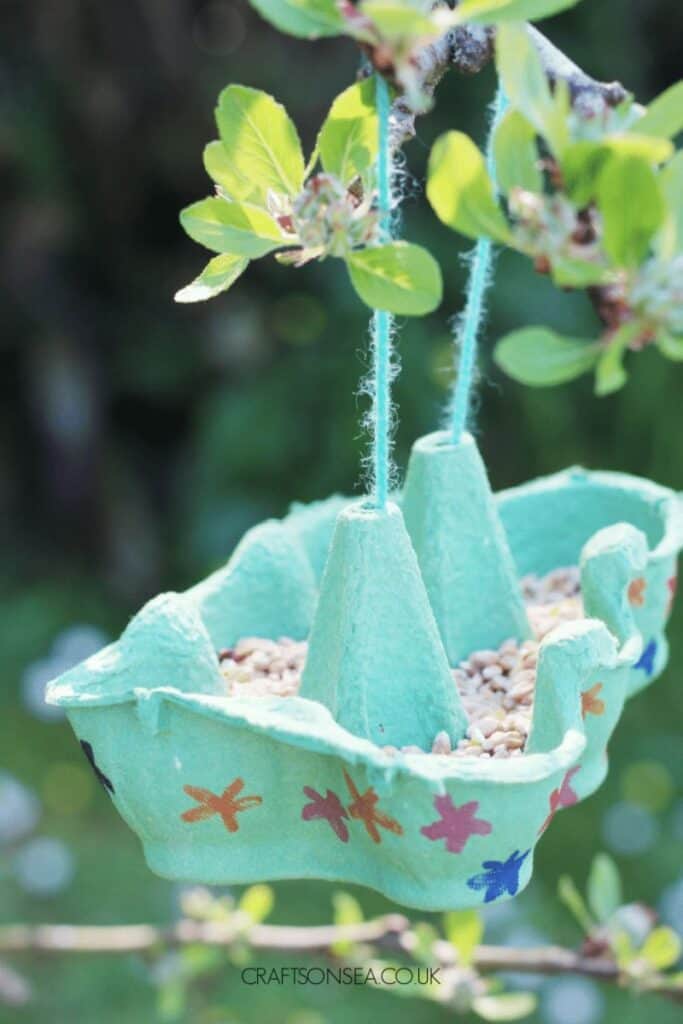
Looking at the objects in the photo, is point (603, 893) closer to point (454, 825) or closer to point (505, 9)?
point (454, 825)

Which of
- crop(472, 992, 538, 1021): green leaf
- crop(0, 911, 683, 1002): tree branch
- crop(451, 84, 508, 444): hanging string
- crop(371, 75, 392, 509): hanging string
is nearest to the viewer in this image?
crop(371, 75, 392, 509): hanging string

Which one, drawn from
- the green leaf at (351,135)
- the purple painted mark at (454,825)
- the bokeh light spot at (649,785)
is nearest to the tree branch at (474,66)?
the green leaf at (351,135)

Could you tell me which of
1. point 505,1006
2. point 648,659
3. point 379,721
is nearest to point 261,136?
point 379,721

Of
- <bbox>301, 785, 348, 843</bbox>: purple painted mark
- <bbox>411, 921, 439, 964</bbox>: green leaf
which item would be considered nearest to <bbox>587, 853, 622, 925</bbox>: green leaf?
<bbox>411, 921, 439, 964</bbox>: green leaf

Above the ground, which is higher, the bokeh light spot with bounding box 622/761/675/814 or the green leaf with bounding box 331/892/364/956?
the green leaf with bounding box 331/892/364/956

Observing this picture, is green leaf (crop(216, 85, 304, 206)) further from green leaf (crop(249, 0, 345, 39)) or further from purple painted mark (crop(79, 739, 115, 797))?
purple painted mark (crop(79, 739, 115, 797))

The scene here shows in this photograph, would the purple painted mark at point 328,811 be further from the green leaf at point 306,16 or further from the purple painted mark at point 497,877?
the green leaf at point 306,16

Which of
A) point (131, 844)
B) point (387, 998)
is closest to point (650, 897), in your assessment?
point (387, 998)
